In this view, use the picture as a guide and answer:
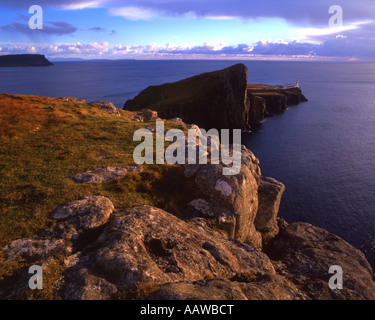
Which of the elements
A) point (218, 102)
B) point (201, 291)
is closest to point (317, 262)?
point (201, 291)

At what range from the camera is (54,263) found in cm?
1438

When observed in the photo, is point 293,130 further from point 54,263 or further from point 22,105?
point 54,263

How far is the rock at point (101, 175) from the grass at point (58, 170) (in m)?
0.84

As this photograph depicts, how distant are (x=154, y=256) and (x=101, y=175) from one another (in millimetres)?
11806

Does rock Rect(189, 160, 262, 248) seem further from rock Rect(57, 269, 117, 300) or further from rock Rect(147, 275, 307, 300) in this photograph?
rock Rect(57, 269, 117, 300)

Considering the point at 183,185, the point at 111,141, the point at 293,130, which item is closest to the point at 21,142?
the point at 111,141

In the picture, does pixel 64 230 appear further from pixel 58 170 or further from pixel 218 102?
pixel 218 102

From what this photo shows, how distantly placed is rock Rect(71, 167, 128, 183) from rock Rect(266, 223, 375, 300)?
768 inches

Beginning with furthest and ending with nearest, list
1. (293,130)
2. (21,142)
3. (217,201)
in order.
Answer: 1. (293,130)
2. (21,142)
3. (217,201)

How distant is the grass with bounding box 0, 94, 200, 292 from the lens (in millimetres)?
18500

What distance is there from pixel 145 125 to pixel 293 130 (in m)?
100

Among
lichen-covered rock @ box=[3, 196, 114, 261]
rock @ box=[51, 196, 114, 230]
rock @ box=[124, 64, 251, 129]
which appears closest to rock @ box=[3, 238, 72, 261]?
lichen-covered rock @ box=[3, 196, 114, 261]

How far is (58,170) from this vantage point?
25.4m
